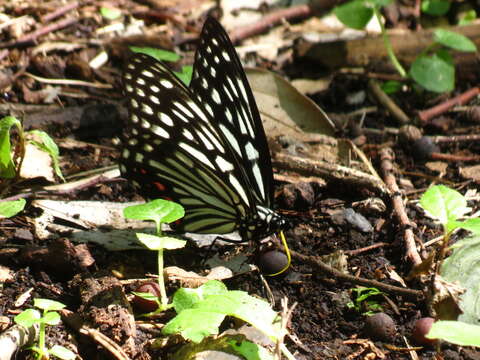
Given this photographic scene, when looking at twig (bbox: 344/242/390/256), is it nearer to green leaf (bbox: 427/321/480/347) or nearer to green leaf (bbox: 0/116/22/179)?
green leaf (bbox: 427/321/480/347)

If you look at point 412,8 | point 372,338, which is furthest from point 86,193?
point 412,8

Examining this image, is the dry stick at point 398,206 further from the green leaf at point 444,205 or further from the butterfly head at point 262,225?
the butterfly head at point 262,225

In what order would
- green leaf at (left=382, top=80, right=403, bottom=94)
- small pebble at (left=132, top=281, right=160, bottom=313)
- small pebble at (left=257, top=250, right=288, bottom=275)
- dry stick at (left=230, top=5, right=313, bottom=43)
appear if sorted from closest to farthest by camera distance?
1. small pebble at (left=132, top=281, right=160, bottom=313)
2. small pebble at (left=257, top=250, right=288, bottom=275)
3. green leaf at (left=382, top=80, right=403, bottom=94)
4. dry stick at (left=230, top=5, right=313, bottom=43)

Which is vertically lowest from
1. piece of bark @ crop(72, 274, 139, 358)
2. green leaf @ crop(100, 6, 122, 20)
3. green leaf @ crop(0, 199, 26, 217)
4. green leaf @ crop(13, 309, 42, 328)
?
piece of bark @ crop(72, 274, 139, 358)

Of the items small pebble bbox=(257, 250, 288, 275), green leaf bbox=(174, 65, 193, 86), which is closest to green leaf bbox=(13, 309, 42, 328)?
small pebble bbox=(257, 250, 288, 275)

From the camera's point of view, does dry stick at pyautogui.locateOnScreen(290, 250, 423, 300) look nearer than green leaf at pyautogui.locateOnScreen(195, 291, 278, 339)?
No

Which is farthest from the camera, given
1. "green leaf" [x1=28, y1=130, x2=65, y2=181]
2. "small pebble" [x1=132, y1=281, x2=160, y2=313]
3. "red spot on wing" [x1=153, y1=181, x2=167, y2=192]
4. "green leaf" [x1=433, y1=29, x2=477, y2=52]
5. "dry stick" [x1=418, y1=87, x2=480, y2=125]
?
"dry stick" [x1=418, y1=87, x2=480, y2=125]
